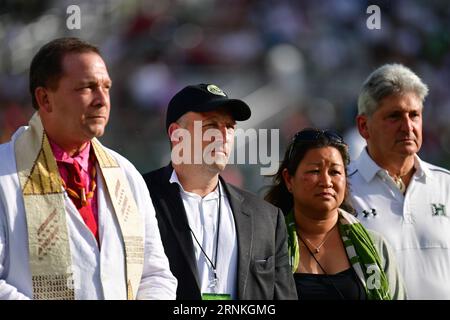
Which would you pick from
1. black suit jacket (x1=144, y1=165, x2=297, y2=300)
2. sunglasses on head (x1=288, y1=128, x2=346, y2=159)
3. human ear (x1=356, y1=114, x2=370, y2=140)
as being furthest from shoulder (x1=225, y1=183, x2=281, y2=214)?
human ear (x1=356, y1=114, x2=370, y2=140)

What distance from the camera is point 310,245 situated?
3.66 m

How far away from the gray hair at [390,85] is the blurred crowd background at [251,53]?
2774mm

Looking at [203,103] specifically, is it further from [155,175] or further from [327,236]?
[327,236]

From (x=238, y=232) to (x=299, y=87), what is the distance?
15.7 ft

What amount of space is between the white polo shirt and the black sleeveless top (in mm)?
418

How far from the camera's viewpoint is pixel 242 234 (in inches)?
132

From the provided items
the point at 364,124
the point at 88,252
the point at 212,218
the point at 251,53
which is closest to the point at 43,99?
the point at 88,252

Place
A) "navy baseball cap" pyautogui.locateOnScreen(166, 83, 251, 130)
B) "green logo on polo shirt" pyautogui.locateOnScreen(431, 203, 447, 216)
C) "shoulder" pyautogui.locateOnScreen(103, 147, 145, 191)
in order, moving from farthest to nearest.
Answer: "green logo on polo shirt" pyautogui.locateOnScreen(431, 203, 447, 216)
"navy baseball cap" pyautogui.locateOnScreen(166, 83, 251, 130)
"shoulder" pyautogui.locateOnScreen(103, 147, 145, 191)

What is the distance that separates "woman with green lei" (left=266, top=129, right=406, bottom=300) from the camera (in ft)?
11.6

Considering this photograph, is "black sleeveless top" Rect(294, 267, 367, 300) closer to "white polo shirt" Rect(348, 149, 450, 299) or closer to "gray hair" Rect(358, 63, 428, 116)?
"white polo shirt" Rect(348, 149, 450, 299)

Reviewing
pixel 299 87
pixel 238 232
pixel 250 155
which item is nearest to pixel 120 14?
pixel 299 87

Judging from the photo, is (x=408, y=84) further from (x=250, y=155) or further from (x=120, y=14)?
(x=120, y=14)

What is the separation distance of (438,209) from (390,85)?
0.62 meters

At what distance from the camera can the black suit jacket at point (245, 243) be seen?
10.8 feet
